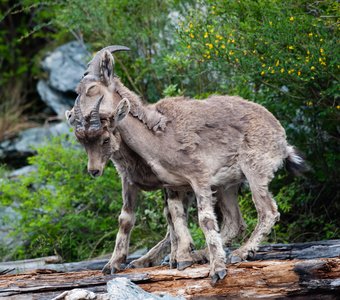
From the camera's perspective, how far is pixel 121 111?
9164mm

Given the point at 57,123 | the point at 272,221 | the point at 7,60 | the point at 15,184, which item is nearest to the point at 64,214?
the point at 15,184

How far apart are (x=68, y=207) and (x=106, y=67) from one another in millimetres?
Result: 5381

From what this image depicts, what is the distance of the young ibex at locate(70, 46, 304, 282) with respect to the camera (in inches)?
358

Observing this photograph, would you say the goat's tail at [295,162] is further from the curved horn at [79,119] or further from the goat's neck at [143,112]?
the curved horn at [79,119]

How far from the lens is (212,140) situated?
958cm

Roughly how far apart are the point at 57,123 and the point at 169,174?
10110 mm

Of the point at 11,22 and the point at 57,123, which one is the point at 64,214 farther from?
the point at 11,22

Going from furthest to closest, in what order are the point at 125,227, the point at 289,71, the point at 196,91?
1. the point at 196,91
2. the point at 289,71
3. the point at 125,227

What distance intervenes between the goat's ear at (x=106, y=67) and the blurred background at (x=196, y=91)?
8.01 feet

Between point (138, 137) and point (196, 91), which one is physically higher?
point (138, 137)

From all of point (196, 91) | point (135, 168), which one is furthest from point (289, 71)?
point (196, 91)

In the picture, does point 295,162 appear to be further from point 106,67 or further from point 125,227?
point 106,67

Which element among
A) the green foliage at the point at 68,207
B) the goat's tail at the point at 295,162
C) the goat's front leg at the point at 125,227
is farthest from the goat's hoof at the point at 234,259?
the green foliage at the point at 68,207

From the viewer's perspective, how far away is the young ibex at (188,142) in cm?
909
